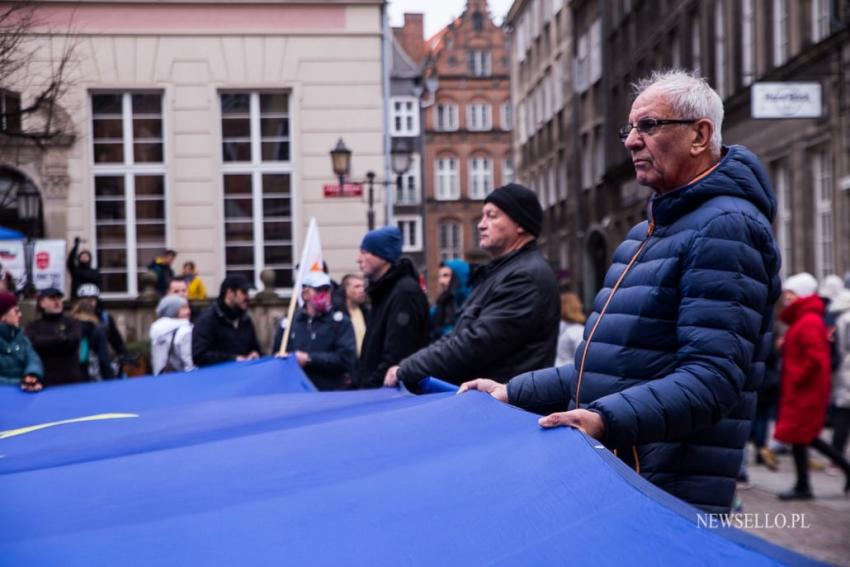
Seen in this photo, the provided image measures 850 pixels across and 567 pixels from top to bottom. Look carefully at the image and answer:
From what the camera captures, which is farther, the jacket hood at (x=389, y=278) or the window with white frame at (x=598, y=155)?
the window with white frame at (x=598, y=155)

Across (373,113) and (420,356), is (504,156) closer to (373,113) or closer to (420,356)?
(373,113)

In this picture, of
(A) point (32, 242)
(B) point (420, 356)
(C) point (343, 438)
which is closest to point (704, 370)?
(C) point (343, 438)

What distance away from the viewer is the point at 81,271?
20.4 metres

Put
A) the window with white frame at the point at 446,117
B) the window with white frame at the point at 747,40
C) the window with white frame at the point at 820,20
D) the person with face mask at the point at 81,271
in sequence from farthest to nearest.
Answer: the window with white frame at the point at 446,117
the window with white frame at the point at 747,40
the window with white frame at the point at 820,20
the person with face mask at the point at 81,271

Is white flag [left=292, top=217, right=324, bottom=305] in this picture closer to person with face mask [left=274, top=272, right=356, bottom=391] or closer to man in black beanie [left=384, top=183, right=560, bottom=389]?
person with face mask [left=274, top=272, right=356, bottom=391]

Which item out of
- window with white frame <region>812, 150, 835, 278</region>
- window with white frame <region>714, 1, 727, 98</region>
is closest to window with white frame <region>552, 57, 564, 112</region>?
window with white frame <region>714, 1, 727, 98</region>

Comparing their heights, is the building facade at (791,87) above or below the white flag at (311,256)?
above

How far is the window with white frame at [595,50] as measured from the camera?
139 feet

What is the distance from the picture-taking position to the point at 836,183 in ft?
67.3

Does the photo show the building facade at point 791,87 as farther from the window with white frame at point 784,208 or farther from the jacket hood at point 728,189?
the jacket hood at point 728,189

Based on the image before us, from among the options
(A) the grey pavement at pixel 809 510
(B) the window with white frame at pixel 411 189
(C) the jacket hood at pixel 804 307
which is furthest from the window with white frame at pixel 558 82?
(C) the jacket hood at pixel 804 307

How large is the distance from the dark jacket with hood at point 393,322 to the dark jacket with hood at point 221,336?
270 centimetres

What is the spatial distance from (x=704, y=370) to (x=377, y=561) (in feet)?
3.46

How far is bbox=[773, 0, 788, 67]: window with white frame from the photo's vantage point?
23.5 metres
